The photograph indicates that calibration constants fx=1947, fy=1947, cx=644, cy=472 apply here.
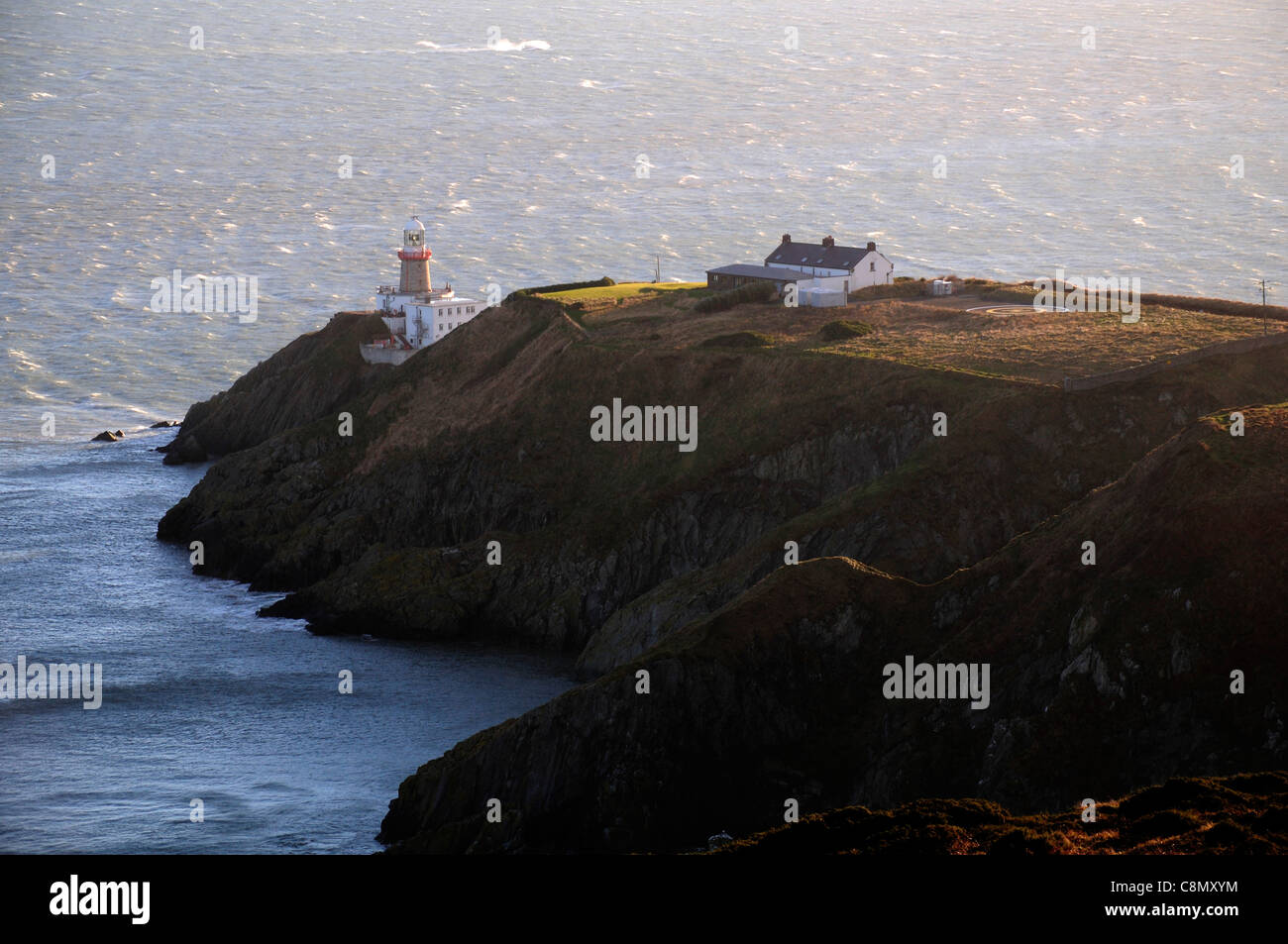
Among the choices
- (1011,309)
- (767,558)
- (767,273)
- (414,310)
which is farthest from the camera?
(414,310)

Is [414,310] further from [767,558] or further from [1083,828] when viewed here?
[1083,828]

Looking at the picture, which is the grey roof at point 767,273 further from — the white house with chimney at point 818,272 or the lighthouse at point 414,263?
the lighthouse at point 414,263

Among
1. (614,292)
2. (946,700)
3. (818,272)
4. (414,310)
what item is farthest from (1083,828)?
(414,310)

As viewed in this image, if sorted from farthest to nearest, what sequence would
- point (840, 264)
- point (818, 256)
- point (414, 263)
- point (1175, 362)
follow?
point (414, 263), point (818, 256), point (840, 264), point (1175, 362)

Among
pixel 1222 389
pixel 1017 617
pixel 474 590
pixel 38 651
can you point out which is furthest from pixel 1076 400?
pixel 38 651
